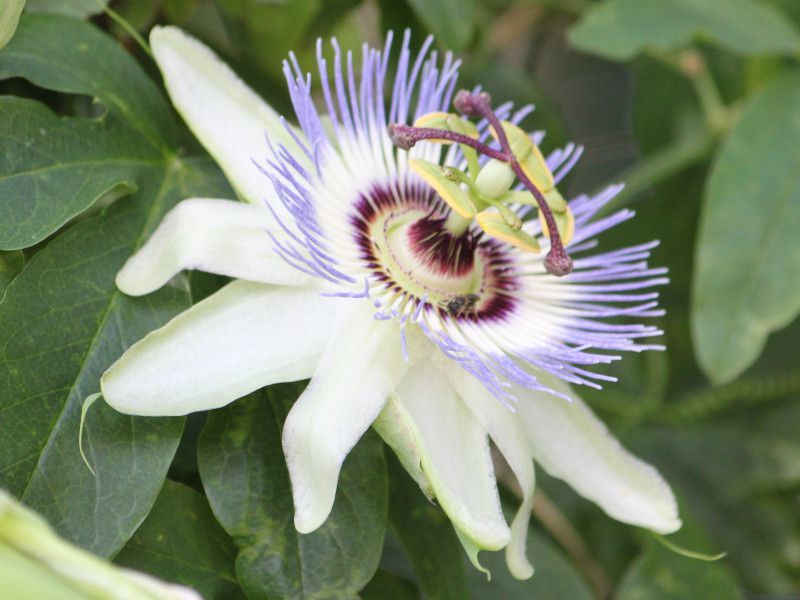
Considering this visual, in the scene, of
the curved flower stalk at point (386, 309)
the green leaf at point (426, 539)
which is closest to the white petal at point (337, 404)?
the curved flower stalk at point (386, 309)

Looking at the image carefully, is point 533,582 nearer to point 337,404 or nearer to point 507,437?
point 507,437

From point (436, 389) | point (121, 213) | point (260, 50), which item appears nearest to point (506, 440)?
point (436, 389)

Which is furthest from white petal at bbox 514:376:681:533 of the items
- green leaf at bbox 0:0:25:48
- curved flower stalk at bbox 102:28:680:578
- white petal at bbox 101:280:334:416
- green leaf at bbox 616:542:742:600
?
green leaf at bbox 0:0:25:48

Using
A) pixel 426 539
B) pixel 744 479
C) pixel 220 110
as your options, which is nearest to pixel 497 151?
pixel 220 110

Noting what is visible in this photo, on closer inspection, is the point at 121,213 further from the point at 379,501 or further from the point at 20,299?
the point at 379,501

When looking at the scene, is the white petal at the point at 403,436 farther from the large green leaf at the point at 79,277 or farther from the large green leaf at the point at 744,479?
the large green leaf at the point at 744,479

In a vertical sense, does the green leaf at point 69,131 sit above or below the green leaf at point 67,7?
below
